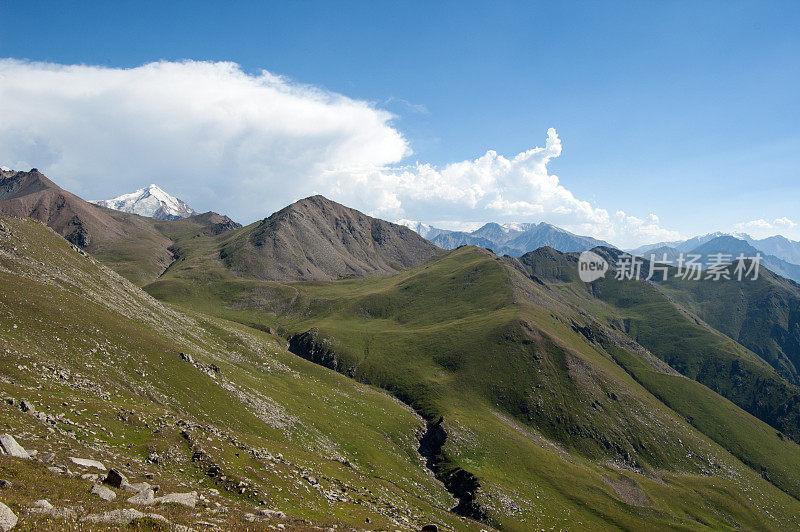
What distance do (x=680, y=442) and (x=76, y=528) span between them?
176m

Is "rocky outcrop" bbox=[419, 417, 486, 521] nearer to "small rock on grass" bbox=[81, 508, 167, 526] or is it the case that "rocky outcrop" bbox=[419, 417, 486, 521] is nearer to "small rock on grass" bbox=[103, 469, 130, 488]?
"small rock on grass" bbox=[103, 469, 130, 488]

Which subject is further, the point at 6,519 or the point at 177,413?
the point at 177,413

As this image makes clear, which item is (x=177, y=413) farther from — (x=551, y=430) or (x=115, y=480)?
(x=551, y=430)

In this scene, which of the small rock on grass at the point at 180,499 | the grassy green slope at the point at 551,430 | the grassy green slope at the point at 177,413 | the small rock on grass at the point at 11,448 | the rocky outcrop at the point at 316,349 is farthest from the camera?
the rocky outcrop at the point at 316,349

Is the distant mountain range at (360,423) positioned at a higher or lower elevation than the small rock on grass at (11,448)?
lower

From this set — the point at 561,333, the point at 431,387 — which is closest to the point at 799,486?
the point at 561,333

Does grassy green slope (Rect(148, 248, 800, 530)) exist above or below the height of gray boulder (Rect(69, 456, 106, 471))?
below

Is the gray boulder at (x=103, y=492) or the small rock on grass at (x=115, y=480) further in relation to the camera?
the small rock on grass at (x=115, y=480)

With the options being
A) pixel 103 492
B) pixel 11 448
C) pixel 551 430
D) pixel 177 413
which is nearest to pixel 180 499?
pixel 103 492

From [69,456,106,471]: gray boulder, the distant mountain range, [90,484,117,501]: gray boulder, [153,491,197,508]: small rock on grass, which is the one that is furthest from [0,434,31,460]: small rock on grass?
[153,491,197,508]: small rock on grass

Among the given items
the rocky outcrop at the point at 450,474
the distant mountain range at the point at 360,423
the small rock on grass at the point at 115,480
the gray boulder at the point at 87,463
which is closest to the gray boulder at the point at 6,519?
the distant mountain range at the point at 360,423

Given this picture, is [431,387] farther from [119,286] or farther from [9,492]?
[9,492]

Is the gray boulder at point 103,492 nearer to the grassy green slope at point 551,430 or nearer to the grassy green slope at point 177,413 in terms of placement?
the grassy green slope at point 177,413

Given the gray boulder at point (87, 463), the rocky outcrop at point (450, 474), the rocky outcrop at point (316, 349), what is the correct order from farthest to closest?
the rocky outcrop at point (316, 349)
the rocky outcrop at point (450, 474)
the gray boulder at point (87, 463)
